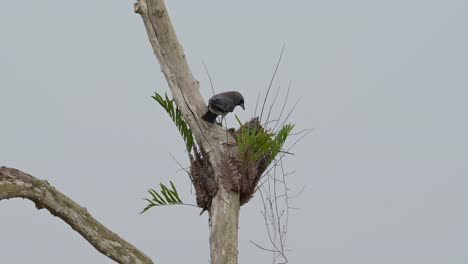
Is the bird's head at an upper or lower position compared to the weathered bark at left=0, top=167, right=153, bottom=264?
upper

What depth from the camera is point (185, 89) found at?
5500 mm

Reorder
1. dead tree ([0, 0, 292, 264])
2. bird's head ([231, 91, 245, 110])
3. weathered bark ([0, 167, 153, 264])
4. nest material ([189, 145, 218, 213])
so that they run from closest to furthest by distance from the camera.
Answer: weathered bark ([0, 167, 153, 264]), dead tree ([0, 0, 292, 264]), nest material ([189, 145, 218, 213]), bird's head ([231, 91, 245, 110])

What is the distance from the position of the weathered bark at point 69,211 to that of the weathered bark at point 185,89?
0.72 metres

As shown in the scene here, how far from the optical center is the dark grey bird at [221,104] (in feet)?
17.6

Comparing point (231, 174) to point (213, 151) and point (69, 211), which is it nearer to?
point (213, 151)

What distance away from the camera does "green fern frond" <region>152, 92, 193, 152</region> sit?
5617mm

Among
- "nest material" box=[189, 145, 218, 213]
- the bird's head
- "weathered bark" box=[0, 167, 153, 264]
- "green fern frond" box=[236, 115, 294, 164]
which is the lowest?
"weathered bark" box=[0, 167, 153, 264]

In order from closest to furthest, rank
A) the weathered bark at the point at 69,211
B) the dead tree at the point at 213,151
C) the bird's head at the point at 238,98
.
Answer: the weathered bark at the point at 69,211 → the dead tree at the point at 213,151 → the bird's head at the point at 238,98

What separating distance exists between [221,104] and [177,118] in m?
0.45

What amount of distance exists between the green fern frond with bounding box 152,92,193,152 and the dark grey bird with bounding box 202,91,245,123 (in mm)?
238

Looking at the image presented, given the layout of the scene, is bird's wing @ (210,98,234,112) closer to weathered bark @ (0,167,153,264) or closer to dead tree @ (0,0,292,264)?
dead tree @ (0,0,292,264)

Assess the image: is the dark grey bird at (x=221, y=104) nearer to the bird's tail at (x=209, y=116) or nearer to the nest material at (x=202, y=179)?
the bird's tail at (x=209, y=116)

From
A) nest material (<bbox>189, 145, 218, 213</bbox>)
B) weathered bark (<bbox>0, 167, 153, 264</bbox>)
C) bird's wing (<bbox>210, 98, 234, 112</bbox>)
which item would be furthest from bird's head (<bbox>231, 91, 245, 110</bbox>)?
weathered bark (<bbox>0, 167, 153, 264</bbox>)

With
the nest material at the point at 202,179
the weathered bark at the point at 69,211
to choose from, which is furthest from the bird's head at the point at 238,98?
the weathered bark at the point at 69,211
